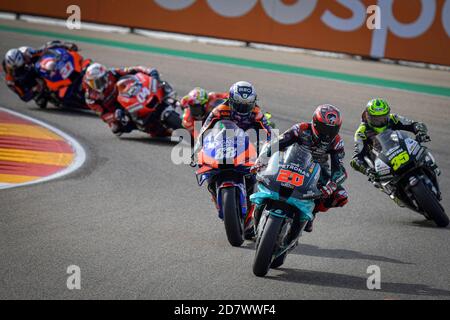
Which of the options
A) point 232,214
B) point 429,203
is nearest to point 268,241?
point 232,214

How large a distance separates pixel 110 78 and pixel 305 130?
6989mm

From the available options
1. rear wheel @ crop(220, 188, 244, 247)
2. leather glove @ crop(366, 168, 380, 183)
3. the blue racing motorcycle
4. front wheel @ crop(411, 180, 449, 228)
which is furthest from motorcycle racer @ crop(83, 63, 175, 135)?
rear wheel @ crop(220, 188, 244, 247)

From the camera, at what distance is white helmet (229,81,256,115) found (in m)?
8.40

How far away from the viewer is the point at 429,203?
938 cm

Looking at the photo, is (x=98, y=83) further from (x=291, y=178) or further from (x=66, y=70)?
(x=291, y=178)

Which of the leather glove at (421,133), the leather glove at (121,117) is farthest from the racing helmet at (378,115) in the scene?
the leather glove at (121,117)

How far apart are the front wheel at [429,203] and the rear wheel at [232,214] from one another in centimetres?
240

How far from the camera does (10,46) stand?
2403 cm

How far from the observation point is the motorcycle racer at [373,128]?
983 centimetres

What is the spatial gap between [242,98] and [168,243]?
61.5 inches
